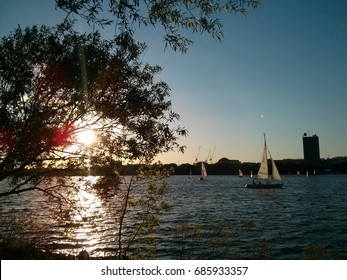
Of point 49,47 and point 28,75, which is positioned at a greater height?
point 49,47

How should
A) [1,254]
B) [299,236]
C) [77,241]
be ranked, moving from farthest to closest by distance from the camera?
[299,236]
[77,241]
[1,254]

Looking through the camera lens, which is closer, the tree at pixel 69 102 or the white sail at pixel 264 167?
the tree at pixel 69 102

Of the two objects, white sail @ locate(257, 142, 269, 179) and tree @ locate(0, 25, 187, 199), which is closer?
tree @ locate(0, 25, 187, 199)

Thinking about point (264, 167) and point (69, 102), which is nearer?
point (69, 102)

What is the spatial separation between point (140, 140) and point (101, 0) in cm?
861

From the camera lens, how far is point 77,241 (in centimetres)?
3156

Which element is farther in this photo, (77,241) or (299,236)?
(299,236)

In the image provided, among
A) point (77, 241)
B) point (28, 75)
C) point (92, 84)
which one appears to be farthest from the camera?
point (77, 241)

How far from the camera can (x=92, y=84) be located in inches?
580

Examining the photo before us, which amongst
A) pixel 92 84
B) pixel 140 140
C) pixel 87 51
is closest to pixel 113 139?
pixel 140 140

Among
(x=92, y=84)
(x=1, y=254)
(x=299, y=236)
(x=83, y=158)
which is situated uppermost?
(x=92, y=84)
